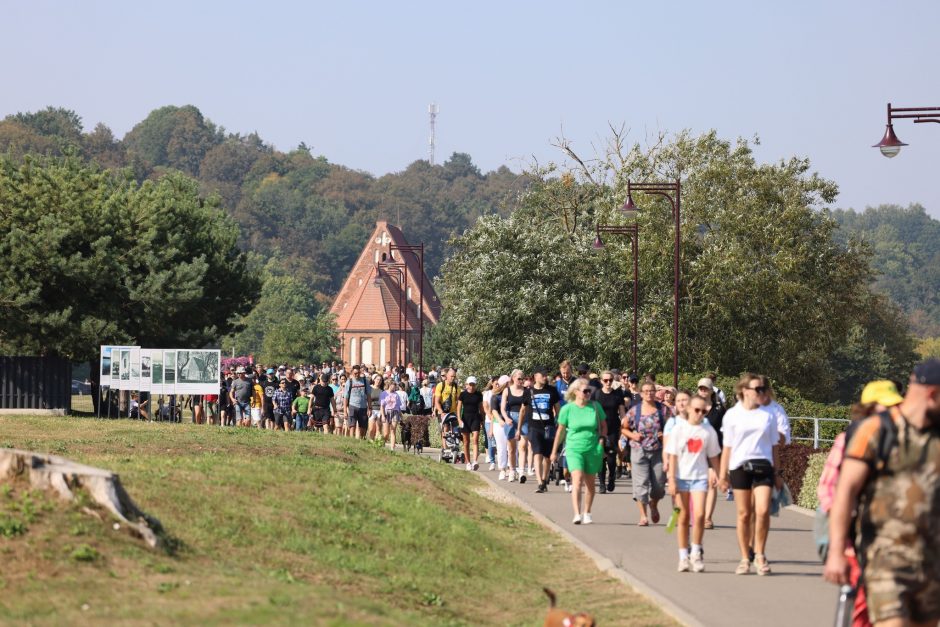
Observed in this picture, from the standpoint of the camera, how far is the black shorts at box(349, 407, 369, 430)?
102 feet

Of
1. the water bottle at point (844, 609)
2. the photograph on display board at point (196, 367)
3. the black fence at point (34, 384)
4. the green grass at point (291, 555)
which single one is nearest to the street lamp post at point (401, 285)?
the black fence at point (34, 384)

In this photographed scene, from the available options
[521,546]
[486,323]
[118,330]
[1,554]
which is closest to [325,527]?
[521,546]

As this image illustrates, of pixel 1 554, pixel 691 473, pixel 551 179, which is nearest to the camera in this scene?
pixel 1 554

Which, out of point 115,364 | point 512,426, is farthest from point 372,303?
point 512,426

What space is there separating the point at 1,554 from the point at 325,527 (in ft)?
14.5

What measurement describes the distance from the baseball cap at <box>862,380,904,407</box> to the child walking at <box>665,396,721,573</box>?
16.9ft

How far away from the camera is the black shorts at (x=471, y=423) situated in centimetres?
2598

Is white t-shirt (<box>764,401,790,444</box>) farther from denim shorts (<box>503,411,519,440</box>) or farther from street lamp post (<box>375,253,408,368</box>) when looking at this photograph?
street lamp post (<box>375,253,408,368</box>)

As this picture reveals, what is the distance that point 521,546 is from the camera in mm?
15117

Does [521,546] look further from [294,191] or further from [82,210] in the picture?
[294,191]

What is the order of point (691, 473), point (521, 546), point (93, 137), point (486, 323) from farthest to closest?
point (93, 137) → point (486, 323) → point (521, 546) → point (691, 473)

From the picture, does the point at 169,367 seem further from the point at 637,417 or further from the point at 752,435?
the point at 752,435

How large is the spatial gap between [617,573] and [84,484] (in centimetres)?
473

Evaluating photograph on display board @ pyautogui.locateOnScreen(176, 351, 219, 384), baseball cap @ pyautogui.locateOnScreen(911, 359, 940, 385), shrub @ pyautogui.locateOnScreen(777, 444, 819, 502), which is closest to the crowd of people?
baseball cap @ pyautogui.locateOnScreen(911, 359, 940, 385)
